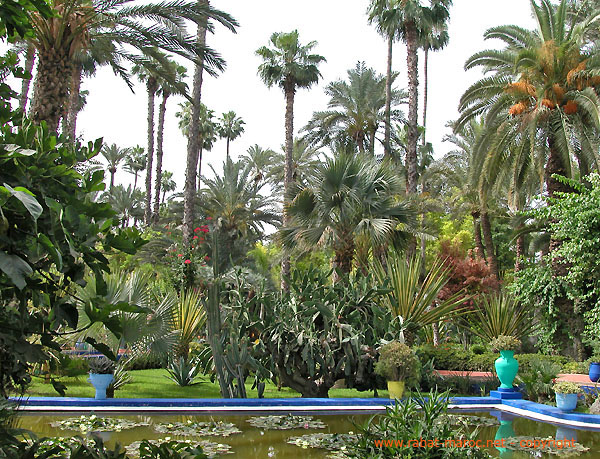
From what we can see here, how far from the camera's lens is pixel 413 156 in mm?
22875

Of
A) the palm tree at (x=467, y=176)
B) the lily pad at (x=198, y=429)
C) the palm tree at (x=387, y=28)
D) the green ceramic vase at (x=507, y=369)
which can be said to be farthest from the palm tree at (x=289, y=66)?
the lily pad at (x=198, y=429)

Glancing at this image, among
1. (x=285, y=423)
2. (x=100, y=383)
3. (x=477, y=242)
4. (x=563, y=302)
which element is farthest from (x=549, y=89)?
(x=477, y=242)

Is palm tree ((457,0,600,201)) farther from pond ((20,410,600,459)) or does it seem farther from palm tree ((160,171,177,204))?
palm tree ((160,171,177,204))

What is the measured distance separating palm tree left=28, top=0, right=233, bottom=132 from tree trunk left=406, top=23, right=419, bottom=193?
40.1ft

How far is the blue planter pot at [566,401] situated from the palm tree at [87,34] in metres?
9.55

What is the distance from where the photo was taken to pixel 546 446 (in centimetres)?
736

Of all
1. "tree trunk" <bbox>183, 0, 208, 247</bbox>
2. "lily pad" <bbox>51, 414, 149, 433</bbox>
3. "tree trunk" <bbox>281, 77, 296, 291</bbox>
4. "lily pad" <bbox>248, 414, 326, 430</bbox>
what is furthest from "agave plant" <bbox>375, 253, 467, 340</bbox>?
"tree trunk" <bbox>281, 77, 296, 291</bbox>

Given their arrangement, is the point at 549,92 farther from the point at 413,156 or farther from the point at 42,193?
the point at 42,193

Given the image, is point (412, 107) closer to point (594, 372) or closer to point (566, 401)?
point (594, 372)

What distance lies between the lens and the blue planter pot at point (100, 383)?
31.6 ft

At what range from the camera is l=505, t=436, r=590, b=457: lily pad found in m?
7.11

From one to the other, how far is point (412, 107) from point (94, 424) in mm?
18873

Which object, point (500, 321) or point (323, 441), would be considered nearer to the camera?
point (323, 441)

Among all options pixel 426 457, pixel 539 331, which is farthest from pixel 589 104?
pixel 426 457
